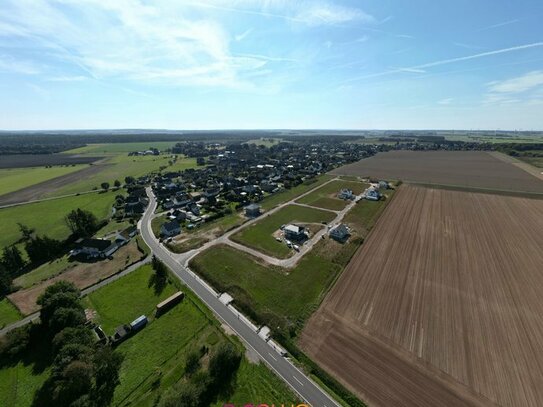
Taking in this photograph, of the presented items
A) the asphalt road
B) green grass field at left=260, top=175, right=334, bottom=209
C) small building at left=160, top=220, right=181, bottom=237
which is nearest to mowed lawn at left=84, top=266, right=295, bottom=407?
the asphalt road

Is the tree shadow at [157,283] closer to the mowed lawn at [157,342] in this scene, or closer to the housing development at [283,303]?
the housing development at [283,303]

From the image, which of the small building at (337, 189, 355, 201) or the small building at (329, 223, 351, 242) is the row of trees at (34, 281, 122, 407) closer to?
the small building at (329, 223, 351, 242)

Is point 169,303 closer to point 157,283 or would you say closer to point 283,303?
point 157,283

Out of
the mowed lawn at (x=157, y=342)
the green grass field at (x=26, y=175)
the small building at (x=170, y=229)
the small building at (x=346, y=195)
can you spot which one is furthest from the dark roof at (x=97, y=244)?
the green grass field at (x=26, y=175)

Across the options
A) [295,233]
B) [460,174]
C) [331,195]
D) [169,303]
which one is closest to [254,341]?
[169,303]

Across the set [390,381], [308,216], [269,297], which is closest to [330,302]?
[269,297]
